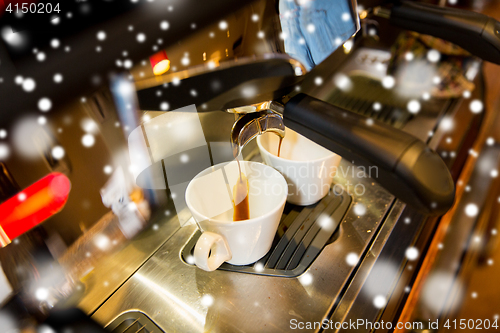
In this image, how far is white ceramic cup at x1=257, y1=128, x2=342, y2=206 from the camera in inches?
16.1

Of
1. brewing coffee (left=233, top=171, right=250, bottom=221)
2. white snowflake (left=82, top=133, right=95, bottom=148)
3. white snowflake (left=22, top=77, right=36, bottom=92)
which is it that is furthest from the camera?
brewing coffee (left=233, top=171, right=250, bottom=221)

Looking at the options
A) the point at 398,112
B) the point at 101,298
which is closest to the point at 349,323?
the point at 101,298

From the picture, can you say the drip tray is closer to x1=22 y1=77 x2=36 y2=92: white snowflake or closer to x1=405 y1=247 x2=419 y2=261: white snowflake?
x1=405 y1=247 x2=419 y2=261: white snowflake

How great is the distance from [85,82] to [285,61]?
145 mm

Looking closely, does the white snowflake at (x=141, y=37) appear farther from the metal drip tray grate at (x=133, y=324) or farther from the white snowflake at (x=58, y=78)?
the metal drip tray grate at (x=133, y=324)

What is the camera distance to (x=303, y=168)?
0.41 meters

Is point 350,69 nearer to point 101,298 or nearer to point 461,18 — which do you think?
point 461,18

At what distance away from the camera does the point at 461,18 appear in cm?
43

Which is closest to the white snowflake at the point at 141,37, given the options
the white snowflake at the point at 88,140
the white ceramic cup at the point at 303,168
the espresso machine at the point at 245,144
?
the espresso machine at the point at 245,144

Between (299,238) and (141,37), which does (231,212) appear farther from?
(141,37)

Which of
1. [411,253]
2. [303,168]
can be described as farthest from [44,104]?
[411,253]

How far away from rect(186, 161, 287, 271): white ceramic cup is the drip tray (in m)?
0.01

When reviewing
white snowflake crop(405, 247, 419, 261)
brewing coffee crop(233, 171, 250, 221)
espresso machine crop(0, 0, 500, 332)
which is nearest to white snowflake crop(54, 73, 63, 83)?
espresso machine crop(0, 0, 500, 332)

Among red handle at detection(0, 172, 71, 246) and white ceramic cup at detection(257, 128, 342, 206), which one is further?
white ceramic cup at detection(257, 128, 342, 206)
